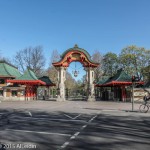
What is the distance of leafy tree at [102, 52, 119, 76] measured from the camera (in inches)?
2832

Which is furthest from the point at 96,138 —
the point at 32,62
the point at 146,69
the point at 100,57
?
the point at 32,62

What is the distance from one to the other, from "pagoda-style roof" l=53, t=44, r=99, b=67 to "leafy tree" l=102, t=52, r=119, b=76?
2153 cm

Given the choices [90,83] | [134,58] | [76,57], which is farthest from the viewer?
[134,58]

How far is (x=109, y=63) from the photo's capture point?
238 ft

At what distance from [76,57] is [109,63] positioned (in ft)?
76.1

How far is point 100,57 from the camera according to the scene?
71.8m

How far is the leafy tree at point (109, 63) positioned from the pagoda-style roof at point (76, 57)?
2153 cm

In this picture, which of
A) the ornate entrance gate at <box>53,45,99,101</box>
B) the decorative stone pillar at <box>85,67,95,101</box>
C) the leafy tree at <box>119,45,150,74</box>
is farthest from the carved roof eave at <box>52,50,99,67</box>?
the leafy tree at <box>119,45,150,74</box>

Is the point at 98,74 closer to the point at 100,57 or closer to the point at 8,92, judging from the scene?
the point at 100,57

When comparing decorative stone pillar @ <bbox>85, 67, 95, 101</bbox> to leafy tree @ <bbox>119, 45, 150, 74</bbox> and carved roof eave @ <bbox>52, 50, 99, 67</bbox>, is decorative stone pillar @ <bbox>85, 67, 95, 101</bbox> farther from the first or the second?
leafy tree @ <bbox>119, 45, 150, 74</bbox>

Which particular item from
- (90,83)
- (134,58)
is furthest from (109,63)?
(90,83)

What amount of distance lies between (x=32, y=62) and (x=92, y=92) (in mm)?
33982

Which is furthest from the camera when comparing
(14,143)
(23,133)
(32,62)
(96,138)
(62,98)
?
(32,62)

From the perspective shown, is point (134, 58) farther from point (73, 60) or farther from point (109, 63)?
point (73, 60)
